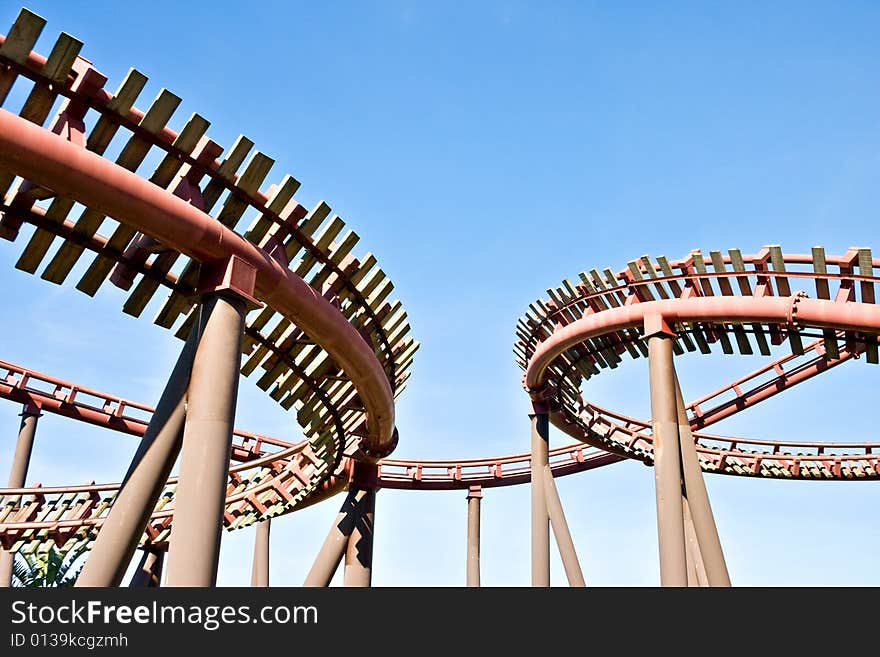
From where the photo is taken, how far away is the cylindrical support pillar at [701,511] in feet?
30.5

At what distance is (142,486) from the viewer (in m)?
5.27

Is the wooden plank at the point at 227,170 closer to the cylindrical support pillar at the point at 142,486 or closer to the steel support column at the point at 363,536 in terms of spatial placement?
the cylindrical support pillar at the point at 142,486

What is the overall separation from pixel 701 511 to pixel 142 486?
6.64m

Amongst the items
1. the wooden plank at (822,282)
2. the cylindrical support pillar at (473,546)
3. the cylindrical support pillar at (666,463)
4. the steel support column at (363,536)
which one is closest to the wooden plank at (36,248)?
the steel support column at (363,536)

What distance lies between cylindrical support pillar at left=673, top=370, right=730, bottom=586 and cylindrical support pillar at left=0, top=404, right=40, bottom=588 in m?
10.8

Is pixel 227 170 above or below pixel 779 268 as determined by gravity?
below

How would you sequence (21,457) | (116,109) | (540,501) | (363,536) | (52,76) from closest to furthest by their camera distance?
(52,76) → (116,109) → (363,536) → (540,501) → (21,457)

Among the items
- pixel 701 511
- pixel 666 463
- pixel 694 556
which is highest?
pixel 666 463

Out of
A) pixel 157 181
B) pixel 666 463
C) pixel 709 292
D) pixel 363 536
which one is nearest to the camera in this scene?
pixel 157 181

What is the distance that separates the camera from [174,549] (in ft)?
16.8

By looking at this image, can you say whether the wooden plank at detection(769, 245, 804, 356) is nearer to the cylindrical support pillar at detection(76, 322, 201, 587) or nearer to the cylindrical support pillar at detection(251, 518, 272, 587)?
the cylindrical support pillar at detection(76, 322, 201, 587)

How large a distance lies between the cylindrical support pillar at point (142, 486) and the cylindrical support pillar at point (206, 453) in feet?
0.35

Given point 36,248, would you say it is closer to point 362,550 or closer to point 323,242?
point 323,242

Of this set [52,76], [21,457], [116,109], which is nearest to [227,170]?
[116,109]
